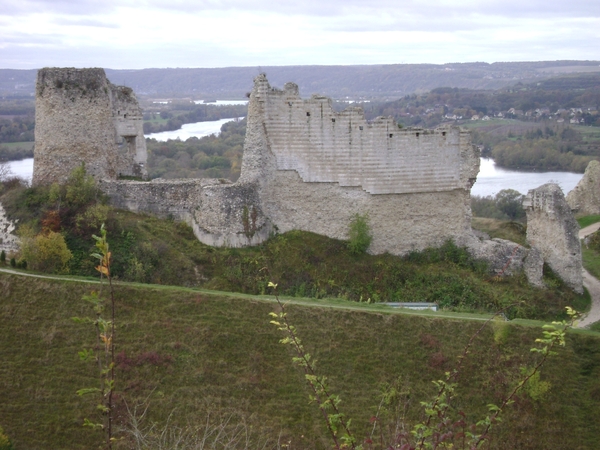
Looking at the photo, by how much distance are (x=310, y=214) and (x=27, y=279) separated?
7906 mm

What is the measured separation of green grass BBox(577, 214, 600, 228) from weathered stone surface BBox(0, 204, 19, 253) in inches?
769

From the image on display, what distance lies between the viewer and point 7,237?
1989 cm

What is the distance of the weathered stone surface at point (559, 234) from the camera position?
66.8 feet

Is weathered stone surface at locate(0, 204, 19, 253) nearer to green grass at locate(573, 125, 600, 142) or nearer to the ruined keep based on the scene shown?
the ruined keep

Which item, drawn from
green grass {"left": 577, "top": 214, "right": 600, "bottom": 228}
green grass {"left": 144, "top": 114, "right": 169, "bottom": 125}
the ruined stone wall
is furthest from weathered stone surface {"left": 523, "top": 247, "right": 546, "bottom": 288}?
green grass {"left": 144, "top": 114, "right": 169, "bottom": 125}

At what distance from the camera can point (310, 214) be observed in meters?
20.9

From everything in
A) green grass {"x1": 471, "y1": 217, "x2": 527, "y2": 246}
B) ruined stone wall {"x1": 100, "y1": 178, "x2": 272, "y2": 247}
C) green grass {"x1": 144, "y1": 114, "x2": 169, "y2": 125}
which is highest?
green grass {"x1": 144, "y1": 114, "x2": 169, "y2": 125}

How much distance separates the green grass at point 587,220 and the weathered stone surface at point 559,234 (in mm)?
6892

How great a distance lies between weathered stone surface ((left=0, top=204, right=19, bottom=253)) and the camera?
1962cm

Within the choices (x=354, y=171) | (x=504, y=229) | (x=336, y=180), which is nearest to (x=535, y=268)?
(x=504, y=229)

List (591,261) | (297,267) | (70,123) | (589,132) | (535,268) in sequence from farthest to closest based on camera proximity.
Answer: (589,132)
(591,261)
(70,123)
(535,268)
(297,267)

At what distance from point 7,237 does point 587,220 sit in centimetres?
2030

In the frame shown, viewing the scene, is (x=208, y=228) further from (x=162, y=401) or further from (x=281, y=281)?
(x=162, y=401)

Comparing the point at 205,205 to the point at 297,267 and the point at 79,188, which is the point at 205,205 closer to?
the point at 297,267
